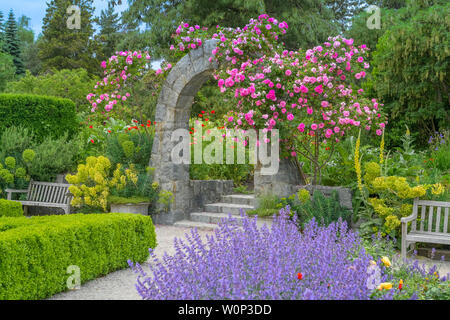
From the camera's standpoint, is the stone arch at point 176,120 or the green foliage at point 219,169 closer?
the stone arch at point 176,120

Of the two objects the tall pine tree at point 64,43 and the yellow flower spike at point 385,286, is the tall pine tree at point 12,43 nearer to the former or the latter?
the tall pine tree at point 64,43

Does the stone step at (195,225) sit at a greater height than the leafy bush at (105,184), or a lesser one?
lesser

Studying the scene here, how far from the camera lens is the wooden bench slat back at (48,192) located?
8.15m

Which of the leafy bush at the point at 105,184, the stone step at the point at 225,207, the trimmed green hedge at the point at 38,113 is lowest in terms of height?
the stone step at the point at 225,207

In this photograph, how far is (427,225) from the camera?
18.7 ft

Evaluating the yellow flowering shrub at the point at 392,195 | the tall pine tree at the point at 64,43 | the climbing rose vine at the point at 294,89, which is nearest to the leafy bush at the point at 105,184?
the climbing rose vine at the point at 294,89

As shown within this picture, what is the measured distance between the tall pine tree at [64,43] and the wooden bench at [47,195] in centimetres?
1821

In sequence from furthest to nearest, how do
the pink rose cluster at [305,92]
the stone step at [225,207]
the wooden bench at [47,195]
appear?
the wooden bench at [47,195], the stone step at [225,207], the pink rose cluster at [305,92]

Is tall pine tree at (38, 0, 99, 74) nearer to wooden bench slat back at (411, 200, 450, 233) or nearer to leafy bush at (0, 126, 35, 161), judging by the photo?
leafy bush at (0, 126, 35, 161)

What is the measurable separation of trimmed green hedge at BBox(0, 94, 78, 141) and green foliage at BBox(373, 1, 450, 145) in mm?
7494

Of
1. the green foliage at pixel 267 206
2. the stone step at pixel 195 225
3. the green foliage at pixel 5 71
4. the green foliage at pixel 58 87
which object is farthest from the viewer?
the green foliage at pixel 5 71

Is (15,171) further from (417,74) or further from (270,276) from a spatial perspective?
(417,74)
